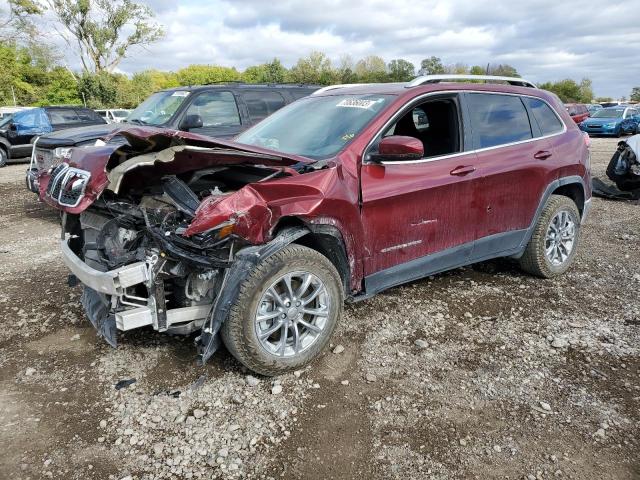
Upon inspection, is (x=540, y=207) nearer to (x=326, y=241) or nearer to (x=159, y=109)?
(x=326, y=241)

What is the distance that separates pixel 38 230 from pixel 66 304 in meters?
3.40

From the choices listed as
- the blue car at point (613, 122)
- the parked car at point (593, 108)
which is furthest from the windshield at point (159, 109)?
the parked car at point (593, 108)

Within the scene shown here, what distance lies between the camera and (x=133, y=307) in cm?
305

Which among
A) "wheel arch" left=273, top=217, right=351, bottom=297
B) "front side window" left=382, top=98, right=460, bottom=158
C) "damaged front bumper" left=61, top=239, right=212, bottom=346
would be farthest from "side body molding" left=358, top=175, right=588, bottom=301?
"damaged front bumper" left=61, top=239, right=212, bottom=346

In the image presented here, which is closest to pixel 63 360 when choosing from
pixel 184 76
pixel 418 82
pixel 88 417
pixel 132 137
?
pixel 88 417

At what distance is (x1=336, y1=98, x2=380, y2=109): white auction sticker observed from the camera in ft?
13.0

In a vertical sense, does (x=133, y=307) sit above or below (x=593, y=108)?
below

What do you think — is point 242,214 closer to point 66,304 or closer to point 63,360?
point 63,360

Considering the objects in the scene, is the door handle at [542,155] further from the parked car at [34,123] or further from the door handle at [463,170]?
the parked car at [34,123]

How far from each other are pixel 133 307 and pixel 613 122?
28335 mm

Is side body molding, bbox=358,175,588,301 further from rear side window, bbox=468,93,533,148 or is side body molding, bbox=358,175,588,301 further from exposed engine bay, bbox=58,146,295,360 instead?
exposed engine bay, bbox=58,146,295,360

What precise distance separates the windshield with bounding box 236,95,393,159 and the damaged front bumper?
55.9 inches

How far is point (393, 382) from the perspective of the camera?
10.8ft

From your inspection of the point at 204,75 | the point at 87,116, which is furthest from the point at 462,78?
the point at 204,75
